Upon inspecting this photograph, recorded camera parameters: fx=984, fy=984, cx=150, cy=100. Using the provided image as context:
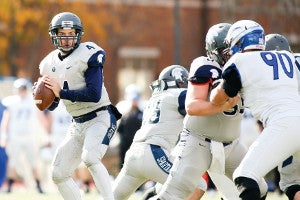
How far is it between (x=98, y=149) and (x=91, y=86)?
521mm

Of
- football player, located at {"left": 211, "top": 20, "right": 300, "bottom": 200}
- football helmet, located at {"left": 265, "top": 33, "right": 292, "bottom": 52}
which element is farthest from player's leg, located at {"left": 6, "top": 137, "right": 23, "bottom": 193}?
football player, located at {"left": 211, "top": 20, "right": 300, "bottom": 200}

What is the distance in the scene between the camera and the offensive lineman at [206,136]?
6.87 meters

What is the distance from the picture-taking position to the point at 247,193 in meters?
6.26

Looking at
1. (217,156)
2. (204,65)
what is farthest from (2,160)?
(204,65)

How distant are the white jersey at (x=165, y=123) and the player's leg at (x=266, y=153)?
1845 mm

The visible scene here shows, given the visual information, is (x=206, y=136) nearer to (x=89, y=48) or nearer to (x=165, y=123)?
(x=165, y=123)

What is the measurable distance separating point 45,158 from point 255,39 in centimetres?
932

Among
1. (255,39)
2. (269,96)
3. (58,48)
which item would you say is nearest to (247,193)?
(269,96)

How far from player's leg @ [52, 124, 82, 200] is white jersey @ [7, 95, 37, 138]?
6.66 metres

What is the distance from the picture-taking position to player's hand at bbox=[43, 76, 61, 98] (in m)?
8.05

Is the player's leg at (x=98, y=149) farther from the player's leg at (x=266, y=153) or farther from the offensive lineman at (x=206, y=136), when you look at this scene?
the player's leg at (x=266, y=153)

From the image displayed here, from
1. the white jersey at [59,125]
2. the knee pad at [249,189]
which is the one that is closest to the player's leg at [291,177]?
the knee pad at [249,189]

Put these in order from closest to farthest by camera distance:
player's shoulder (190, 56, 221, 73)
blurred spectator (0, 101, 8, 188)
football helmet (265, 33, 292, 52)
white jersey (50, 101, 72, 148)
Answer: player's shoulder (190, 56, 221, 73) → football helmet (265, 33, 292, 52) → blurred spectator (0, 101, 8, 188) → white jersey (50, 101, 72, 148)

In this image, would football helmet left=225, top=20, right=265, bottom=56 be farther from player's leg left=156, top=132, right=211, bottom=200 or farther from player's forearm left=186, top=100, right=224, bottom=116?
player's leg left=156, top=132, right=211, bottom=200
